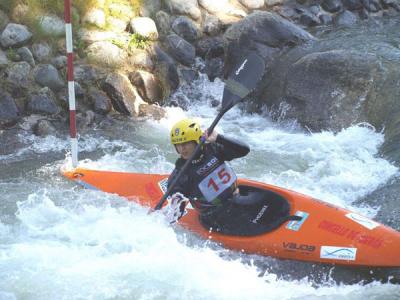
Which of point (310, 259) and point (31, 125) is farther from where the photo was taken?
point (31, 125)

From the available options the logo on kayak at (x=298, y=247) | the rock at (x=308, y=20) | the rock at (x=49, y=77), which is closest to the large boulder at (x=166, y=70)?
the rock at (x=49, y=77)

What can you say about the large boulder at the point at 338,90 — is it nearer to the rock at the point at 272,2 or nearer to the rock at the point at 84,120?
the rock at the point at 272,2

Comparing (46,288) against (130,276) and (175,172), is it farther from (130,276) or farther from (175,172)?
(175,172)

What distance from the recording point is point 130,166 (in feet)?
19.2

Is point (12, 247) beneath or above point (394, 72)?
beneath

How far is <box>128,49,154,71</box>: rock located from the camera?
747 centimetres

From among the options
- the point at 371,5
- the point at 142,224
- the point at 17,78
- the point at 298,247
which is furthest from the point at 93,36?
the point at 371,5

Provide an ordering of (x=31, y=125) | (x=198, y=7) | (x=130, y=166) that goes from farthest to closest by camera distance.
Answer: (x=198, y=7)
(x=31, y=125)
(x=130, y=166)

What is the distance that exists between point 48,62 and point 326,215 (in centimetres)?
439

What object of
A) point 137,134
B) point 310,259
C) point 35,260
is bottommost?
point 137,134

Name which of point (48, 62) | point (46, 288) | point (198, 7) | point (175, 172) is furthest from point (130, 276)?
point (198, 7)

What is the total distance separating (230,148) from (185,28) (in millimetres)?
4655

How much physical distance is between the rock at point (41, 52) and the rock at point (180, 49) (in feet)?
6.19

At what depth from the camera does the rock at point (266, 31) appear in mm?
8219
